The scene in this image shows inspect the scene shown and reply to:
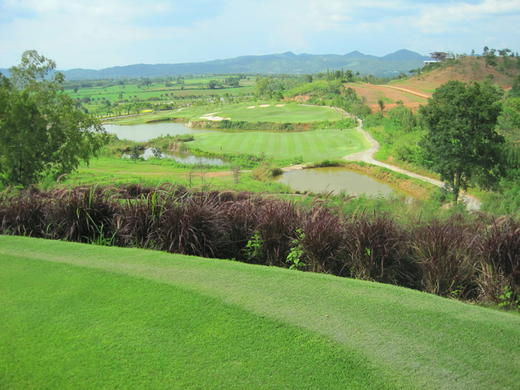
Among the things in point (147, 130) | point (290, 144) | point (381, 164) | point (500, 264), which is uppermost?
point (500, 264)

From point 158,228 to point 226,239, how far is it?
3.61 ft

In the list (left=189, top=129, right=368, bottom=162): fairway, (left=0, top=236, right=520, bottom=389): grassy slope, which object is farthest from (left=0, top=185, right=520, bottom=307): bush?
(left=189, top=129, right=368, bottom=162): fairway

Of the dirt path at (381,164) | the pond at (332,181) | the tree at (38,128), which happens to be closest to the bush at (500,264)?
the tree at (38,128)

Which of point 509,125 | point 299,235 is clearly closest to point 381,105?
point 509,125

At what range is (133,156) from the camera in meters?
62.9

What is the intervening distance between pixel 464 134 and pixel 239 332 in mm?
33829

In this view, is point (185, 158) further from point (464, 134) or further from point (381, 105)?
point (381, 105)

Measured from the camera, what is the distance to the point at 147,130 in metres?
103

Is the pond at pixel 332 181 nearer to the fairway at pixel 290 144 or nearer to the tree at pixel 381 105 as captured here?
the fairway at pixel 290 144

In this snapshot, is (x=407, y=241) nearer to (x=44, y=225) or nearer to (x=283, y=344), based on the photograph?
(x=283, y=344)

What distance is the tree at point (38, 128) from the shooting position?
1600 centimetres

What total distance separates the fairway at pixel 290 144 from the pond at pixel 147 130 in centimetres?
1476

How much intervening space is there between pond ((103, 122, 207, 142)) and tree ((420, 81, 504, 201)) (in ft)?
214

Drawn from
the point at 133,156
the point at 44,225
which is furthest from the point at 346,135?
the point at 44,225
